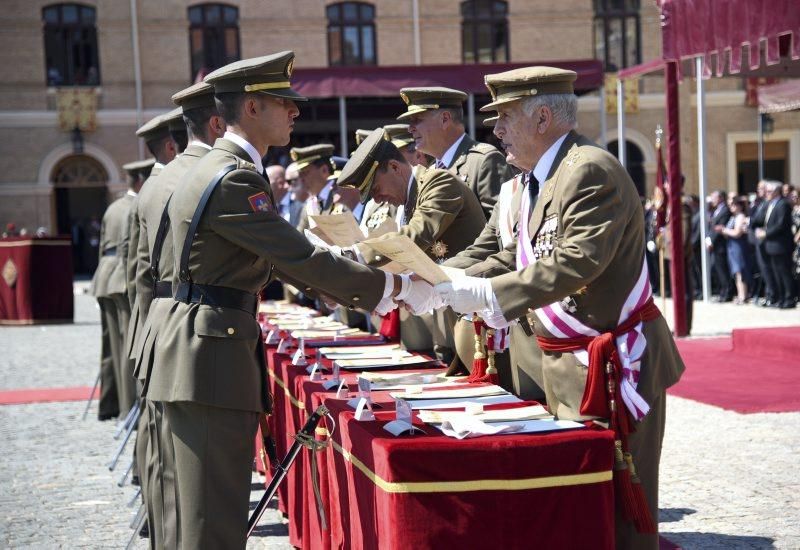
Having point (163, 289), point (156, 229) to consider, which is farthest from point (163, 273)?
point (156, 229)

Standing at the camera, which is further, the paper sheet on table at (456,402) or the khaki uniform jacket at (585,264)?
the paper sheet on table at (456,402)

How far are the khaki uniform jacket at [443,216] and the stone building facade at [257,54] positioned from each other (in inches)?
1048

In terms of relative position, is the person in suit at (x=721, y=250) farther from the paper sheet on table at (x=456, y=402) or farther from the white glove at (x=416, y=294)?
the white glove at (x=416, y=294)

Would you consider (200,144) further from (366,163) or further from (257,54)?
(257,54)

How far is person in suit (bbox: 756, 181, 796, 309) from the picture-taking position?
16438mm

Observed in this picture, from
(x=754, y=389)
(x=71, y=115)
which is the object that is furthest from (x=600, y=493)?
(x=71, y=115)

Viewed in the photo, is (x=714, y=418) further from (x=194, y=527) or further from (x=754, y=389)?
(x=194, y=527)

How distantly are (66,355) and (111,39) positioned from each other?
20.3 metres

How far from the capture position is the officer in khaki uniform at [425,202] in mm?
5805

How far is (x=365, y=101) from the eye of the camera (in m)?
25.8

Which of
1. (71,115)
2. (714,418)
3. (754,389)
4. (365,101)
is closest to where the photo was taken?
(714,418)

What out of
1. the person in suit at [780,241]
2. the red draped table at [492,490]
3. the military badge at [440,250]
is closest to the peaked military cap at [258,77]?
the red draped table at [492,490]

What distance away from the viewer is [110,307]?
9.28 metres

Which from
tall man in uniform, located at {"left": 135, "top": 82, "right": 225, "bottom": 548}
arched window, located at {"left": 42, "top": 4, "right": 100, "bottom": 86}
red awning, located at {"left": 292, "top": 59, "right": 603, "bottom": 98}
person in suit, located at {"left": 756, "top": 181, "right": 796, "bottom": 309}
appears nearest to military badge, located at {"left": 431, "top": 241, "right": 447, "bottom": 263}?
tall man in uniform, located at {"left": 135, "top": 82, "right": 225, "bottom": 548}
